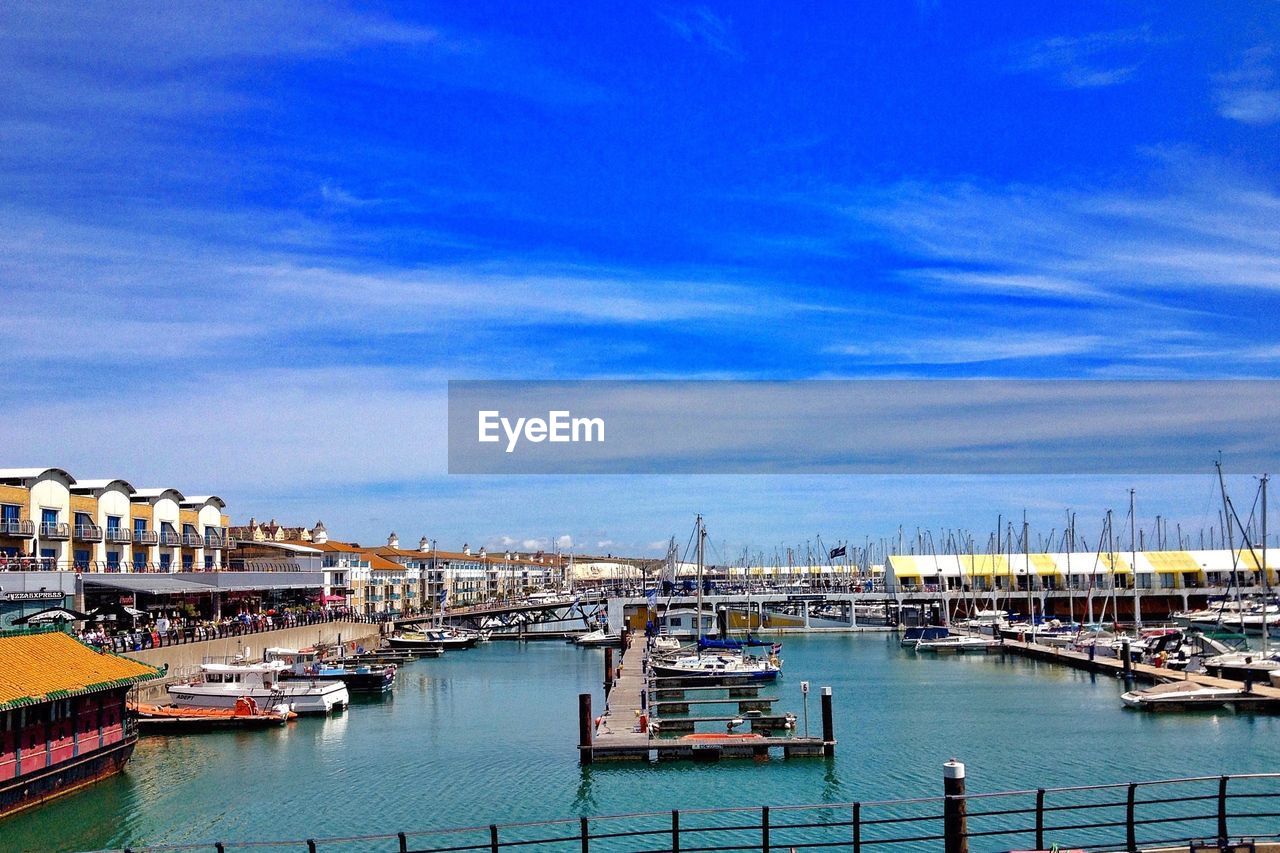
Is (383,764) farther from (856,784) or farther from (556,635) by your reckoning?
(556,635)

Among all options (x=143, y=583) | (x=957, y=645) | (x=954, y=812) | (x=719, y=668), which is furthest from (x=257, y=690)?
(x=957, y=645)

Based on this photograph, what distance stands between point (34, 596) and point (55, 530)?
34.3 ft

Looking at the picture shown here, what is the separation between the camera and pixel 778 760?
133 feet

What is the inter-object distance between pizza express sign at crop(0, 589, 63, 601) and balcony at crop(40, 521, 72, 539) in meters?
8.15

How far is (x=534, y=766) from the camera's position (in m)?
41.4

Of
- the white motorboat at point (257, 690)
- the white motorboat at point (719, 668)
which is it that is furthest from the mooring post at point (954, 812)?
the white motorboat at point (719, 668)

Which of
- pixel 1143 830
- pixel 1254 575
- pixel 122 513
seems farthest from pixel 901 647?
pixel 1143 830

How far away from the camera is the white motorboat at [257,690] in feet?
177

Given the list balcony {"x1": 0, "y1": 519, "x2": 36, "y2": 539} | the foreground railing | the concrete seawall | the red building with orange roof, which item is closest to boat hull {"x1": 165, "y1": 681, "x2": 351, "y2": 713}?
the concrete seawall

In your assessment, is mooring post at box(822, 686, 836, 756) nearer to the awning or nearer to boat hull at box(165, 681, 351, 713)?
boat hull at box(165, 681, 351, 713)

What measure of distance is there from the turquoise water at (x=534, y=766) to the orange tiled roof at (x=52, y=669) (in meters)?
3.31

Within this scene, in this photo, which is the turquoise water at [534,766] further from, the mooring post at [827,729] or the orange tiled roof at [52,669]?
the orange tiled roof at [52,669]

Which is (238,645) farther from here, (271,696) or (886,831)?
(886,831)

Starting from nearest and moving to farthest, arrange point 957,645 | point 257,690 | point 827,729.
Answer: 1. point 827,729
2. point 257,690
3. point 957,645
